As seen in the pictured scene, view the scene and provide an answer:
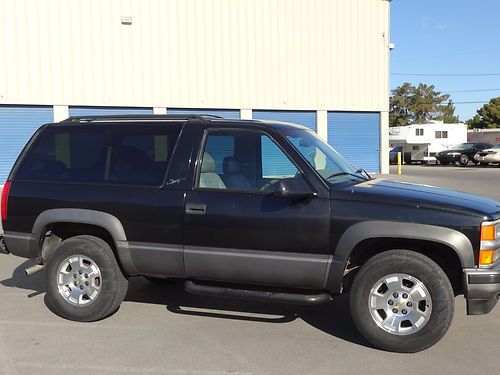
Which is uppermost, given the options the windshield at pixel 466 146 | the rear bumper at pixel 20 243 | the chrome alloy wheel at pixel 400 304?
the windshield at pixel 466 146

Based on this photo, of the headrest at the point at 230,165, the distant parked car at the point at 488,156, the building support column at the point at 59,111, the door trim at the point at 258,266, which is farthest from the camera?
the distant parked car at the point at 488,156

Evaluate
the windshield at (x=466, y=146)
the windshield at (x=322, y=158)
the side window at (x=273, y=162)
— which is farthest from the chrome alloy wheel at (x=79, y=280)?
the windshield at (x=466, y=146)

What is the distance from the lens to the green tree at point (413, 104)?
76.7m

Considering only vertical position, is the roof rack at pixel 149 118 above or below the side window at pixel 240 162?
above

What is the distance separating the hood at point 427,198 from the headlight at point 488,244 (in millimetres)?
89

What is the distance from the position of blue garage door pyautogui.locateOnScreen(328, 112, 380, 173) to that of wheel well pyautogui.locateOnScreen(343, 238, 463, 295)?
20.1 m

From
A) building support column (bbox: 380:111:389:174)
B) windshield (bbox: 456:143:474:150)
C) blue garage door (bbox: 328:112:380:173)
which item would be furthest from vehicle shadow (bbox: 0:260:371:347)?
windshield (bbox: 456:143:474:150)

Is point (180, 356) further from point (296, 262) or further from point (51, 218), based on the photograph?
Result: point (51, 218)

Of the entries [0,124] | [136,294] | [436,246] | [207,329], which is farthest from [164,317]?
[0,124]

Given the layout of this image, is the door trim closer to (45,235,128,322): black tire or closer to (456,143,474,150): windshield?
(45,235,128,322): black tire

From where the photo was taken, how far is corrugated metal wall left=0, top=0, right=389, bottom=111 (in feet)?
65.9

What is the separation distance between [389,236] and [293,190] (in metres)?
0.83

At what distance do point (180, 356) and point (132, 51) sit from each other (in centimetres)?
1896

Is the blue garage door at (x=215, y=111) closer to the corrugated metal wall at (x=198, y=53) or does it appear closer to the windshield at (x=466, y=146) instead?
the corrugated metal wall at (x=198, y=53)
